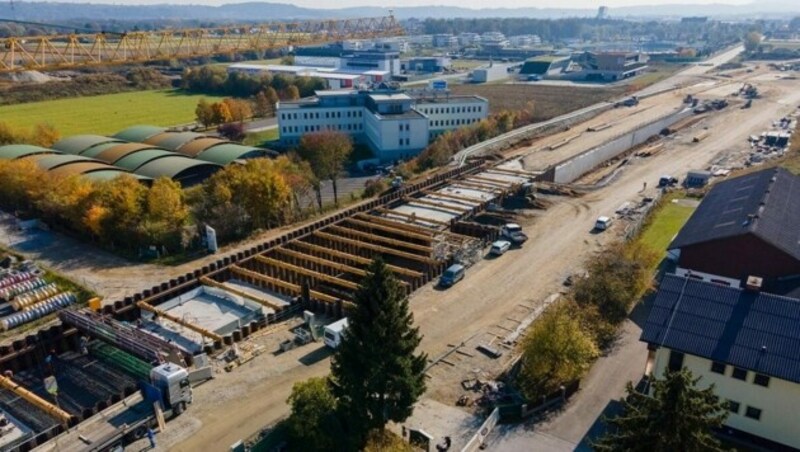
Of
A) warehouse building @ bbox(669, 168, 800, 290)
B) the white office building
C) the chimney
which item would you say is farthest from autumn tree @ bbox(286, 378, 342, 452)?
the white office building

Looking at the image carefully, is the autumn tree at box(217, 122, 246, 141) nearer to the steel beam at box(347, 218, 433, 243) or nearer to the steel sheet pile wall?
the steel beam at box(347, 218, 433, 243)

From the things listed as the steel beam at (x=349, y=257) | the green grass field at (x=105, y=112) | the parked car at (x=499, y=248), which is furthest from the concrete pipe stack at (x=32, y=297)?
the green grass field at (x=105, y=112)

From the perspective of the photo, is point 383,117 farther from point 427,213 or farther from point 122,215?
point 122,215

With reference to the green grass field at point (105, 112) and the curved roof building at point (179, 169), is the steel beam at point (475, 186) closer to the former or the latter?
the curved roof building at point (179, 169)

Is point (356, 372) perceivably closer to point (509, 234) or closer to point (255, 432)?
point (255, 432)

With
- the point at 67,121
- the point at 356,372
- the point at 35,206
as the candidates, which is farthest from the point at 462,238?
the point at 67,121

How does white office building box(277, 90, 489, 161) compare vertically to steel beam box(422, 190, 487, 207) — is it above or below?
above
